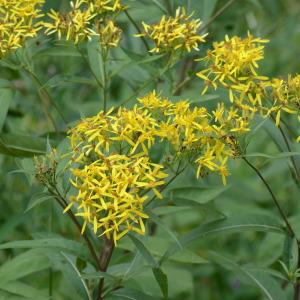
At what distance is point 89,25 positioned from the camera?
285cm

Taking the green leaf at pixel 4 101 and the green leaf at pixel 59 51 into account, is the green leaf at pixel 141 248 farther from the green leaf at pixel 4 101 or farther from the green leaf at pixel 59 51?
the green leaf at pixel 59 51

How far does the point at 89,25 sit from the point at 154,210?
0.83m

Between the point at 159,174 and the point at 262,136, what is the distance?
2.40 meters

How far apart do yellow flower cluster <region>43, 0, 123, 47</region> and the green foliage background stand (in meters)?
0.15

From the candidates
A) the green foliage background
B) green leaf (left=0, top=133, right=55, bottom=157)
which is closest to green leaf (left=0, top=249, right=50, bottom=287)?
the green foliage background

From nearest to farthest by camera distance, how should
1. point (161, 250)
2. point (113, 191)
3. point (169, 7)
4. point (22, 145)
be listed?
point (113, 191) < point (22, 145) < point (161, 250) < point (169, 7)

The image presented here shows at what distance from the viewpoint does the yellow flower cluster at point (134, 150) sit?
2.19 meters

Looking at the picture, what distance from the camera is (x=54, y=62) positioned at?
4.49m

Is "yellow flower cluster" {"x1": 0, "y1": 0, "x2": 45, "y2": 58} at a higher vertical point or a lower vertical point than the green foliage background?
higher

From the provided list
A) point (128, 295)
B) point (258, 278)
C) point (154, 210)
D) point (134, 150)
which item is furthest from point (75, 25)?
point (258, 278)

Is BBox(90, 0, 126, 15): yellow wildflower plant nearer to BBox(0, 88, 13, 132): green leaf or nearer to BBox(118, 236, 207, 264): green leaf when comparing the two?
BBox(0, 88, 13, 132): green leaf

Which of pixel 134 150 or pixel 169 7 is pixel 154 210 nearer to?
pixel 134 150

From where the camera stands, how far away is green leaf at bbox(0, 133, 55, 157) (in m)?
2.87

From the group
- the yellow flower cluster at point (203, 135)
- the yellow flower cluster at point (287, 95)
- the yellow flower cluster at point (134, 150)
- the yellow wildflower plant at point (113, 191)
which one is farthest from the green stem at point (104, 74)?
the yellow flower cluster at point (287, 95)
